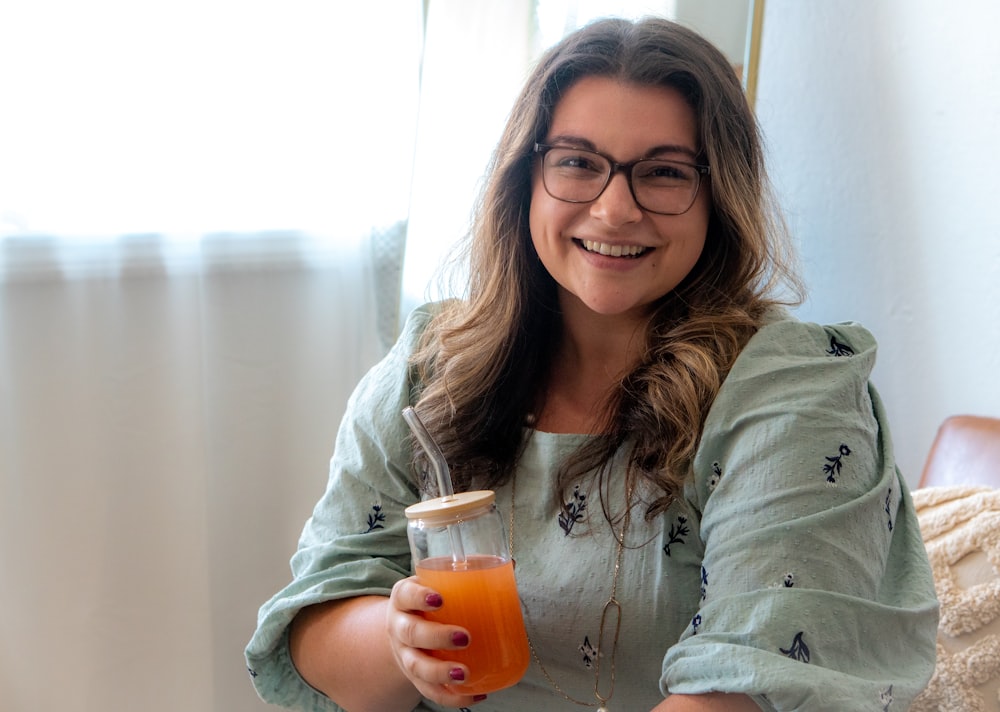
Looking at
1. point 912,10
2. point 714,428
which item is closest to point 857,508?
point 714,428

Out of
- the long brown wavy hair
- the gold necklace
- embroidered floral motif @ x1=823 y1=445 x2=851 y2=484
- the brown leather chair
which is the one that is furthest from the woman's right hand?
the brown leather chair

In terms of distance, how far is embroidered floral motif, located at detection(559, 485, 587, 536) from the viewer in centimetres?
121

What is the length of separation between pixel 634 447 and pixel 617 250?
228mm

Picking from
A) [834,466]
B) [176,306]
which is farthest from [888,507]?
[176,306]

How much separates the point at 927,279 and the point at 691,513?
3.27 feet

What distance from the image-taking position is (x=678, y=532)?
3.83ft

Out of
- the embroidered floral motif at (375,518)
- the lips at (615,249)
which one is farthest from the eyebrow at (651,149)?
the embroidered floral motif at (375,518)

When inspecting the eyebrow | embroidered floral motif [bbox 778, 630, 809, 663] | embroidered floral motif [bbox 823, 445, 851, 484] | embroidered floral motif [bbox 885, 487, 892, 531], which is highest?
the eyebrow

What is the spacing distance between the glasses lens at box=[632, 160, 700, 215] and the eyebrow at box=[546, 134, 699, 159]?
0.04ft

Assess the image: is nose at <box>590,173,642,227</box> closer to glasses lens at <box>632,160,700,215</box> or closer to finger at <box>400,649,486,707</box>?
glasses lens at <box>632,160,700,215</box>

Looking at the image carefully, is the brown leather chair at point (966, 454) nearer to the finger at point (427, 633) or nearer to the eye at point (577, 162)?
the eye at point (577, 162)

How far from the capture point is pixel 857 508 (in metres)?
1.07

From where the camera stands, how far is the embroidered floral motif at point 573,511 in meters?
1.21

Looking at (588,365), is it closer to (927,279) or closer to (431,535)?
(431,535)
